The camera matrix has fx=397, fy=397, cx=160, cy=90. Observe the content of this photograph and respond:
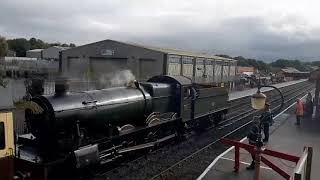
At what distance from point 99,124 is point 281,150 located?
7.71 m

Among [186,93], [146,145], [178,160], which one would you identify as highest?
[186,93]

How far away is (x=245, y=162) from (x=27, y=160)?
23.5 feet

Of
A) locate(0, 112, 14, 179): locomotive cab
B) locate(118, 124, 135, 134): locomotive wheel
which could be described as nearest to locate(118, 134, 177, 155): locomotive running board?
locate(118, 124, 135, 134): locomotive wheel

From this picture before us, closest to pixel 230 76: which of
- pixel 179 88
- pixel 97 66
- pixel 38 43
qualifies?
pixel 97 66

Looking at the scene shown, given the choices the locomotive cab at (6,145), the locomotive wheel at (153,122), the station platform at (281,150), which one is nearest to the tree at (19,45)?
the station platform at (281,150)

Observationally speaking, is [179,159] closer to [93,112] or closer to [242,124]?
[93,112]

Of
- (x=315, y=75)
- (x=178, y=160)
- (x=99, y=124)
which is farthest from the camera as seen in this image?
(x=315, y=75)

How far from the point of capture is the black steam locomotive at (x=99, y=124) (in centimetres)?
1053

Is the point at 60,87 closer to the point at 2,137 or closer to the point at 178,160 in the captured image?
the point at 2,137

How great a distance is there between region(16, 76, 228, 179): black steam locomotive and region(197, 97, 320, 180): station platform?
8.77 ft

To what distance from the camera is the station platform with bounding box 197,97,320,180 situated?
12.0 metres

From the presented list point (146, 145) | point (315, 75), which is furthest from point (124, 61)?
point (146, 145)

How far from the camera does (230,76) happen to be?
6712 cm

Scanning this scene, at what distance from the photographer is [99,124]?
39.6ft
